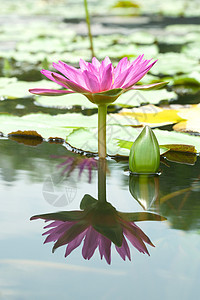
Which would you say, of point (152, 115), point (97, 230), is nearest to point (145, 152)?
point (97, 230)

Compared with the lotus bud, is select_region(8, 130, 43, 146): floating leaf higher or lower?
higher

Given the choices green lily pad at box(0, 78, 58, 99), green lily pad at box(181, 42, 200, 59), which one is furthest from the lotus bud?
green lily pad at box(181, 42, 200, 59)

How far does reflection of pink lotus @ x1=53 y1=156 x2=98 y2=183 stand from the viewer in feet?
3.34

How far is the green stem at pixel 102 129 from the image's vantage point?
1.05 m

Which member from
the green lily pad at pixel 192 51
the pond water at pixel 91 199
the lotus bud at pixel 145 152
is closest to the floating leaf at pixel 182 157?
the pond water at pixel 91 199

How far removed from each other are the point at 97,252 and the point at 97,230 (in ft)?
0.21

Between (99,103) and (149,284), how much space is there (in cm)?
54

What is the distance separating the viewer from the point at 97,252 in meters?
0.64

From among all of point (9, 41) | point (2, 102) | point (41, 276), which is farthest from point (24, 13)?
point (41, 276)

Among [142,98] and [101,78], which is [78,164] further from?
[142,98]

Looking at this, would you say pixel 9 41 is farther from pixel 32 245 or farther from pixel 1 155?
pixel 32 245

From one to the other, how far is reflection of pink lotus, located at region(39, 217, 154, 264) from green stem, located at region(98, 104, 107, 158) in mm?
373

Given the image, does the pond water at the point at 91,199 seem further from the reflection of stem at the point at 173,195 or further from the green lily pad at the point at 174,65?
the green lily pad at the point at 174,65

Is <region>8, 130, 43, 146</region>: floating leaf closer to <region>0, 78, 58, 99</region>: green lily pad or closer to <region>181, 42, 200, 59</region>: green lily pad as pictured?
<region>0, 78, 58, 99</region>: green lily pad
